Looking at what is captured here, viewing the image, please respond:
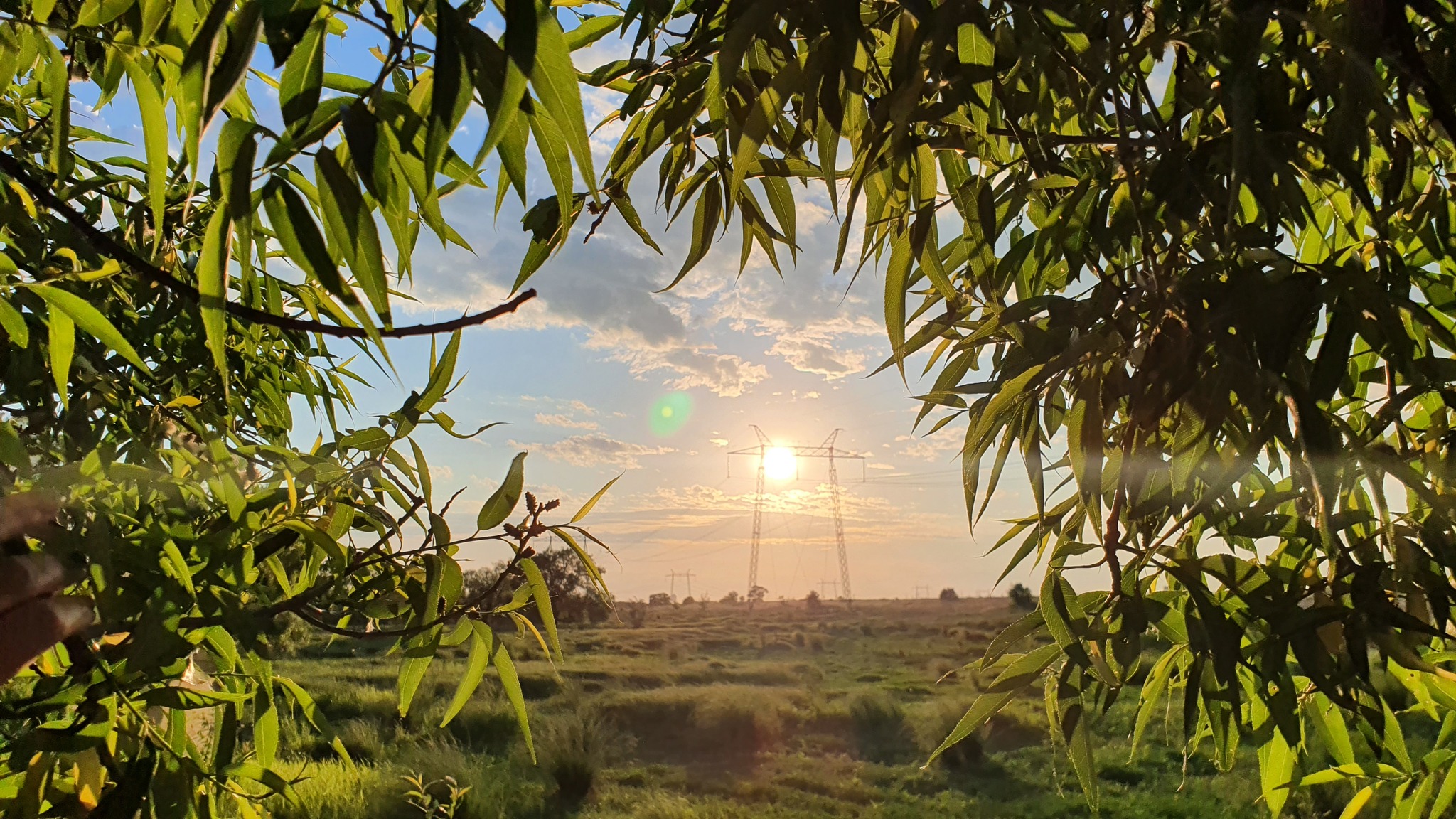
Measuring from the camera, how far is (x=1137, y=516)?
2.22ft

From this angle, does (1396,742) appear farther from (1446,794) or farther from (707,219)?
(707,219)

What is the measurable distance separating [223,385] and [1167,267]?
59 cm

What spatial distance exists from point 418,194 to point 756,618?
12.6 m

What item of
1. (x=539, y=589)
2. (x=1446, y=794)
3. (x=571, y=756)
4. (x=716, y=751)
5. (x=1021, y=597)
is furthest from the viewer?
(x=1021, y=597)

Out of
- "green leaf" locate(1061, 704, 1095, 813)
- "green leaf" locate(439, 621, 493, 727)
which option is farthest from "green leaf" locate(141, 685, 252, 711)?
"green leaf" locate(1061, 704, 1095, 813)

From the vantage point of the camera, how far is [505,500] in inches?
22.8

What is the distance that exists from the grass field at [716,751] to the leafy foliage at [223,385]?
7.24 ft

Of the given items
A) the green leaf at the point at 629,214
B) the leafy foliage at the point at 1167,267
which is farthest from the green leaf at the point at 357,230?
the green leaf at the point at 629,214

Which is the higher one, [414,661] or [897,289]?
[897,289]

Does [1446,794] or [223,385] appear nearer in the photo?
[223,385]

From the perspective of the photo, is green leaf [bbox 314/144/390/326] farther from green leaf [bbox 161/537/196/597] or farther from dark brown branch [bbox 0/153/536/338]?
green leaf [bbox 161/537/196/597]

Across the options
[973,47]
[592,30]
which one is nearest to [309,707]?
[592,30]

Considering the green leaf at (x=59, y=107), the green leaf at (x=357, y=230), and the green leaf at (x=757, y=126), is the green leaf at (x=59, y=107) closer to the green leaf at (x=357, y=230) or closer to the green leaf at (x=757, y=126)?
the green leaf at (x=357, y=230)

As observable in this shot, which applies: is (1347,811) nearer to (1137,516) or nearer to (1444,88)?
(1137,516)
